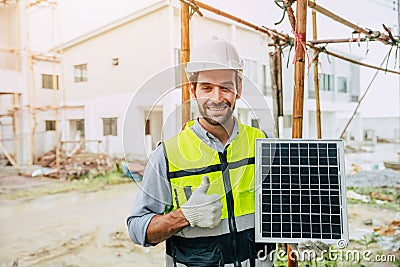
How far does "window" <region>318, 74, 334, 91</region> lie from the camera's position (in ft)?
8.15

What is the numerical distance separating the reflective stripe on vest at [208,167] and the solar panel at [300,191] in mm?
39

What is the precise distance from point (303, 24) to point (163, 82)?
2.09ft

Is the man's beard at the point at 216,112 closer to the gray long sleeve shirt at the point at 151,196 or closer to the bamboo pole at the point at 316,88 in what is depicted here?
the gray long sleeve shirt at the point at 151,196

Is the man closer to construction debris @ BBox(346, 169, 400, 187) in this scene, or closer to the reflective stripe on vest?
the reflective stripe on vest

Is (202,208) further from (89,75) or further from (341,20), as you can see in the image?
(341,20)

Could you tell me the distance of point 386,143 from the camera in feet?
8.68

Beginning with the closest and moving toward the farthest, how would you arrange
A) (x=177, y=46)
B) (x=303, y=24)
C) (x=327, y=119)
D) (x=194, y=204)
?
(x=194, y=204) < (x=303, y=24) < (x=177, y=46) < (x=327, y=119)

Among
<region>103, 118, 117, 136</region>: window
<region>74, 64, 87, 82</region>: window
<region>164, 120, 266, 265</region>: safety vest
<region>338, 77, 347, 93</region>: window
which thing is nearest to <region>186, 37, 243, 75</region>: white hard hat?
<region>164, 120, 266, 265</region>: safety vest

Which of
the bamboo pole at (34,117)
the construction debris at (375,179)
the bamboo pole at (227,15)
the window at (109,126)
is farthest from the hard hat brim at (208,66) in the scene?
the construction debris at (375,179)

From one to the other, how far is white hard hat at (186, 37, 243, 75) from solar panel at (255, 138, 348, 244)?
0.28m

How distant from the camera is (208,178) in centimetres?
142

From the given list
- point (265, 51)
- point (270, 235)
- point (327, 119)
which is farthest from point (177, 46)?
point (270, 235)

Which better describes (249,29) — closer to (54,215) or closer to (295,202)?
(295,202)

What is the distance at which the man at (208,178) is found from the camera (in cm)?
143
